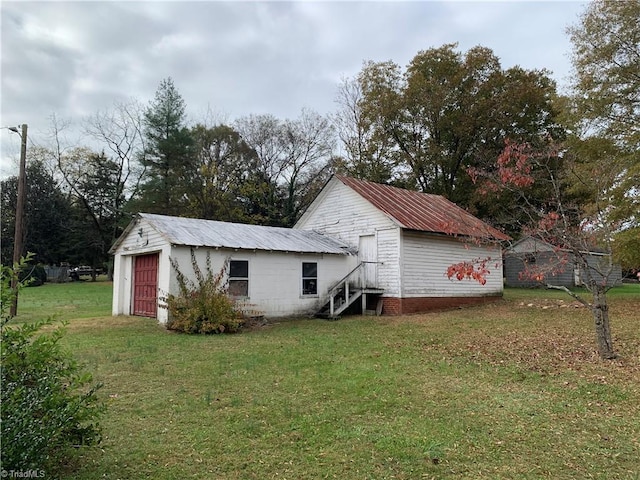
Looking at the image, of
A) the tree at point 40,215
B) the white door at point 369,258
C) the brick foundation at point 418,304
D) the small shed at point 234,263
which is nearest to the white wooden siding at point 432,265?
the brick foundation at point 418,304

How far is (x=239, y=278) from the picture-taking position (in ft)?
50.0

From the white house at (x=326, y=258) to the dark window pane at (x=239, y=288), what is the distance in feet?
0.11

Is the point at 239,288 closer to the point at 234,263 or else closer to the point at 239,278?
the point at 239,278

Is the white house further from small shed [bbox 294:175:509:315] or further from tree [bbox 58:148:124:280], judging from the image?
tree [bbox 58:148:124:280]

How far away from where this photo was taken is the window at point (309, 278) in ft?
55.5

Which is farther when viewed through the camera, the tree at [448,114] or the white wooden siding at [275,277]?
the tree at [448,114]

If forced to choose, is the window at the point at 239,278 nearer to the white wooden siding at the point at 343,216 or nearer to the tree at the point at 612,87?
the white wooden siding at the point at 343,216

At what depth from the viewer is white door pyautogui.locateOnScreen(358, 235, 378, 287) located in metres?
17.8

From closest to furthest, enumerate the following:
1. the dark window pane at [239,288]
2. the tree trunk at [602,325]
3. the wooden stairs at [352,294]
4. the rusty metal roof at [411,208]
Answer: the tree trunk at [602,325] → the dark window pane at [239,288] → the wooden stairs at [352,294] → the rusty metal roof at [411,208]

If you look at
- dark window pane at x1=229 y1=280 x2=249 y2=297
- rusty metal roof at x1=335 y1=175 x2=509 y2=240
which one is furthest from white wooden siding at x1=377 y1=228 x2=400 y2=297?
dark window pane at x1=229 y1=280 x2=249 y2=297

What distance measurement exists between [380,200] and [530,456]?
582 inches

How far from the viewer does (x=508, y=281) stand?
114 ft

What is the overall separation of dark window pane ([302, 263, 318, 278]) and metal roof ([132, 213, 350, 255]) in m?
0.66

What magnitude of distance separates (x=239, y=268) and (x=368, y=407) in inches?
395
